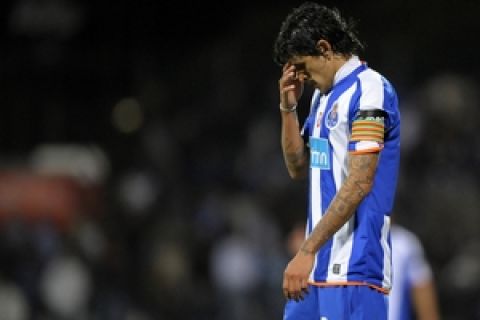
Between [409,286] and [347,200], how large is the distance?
2.00m

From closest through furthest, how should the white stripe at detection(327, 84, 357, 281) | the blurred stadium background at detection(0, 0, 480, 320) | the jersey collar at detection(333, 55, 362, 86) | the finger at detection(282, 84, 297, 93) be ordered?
the white stripe at detection(327, 84, 357, 281)
the jersey collar at detection(333, 55, 362, 86)
the finger at detection(282, 84, 297, 93)
the blurred stadium background at detection(0, 0, 480, 320)

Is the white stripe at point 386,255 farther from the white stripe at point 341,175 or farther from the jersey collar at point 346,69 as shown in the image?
the jersey collar at point 346,69

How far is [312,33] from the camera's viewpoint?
3.90 m

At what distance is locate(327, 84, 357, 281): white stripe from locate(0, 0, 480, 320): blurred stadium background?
4779 millimetres

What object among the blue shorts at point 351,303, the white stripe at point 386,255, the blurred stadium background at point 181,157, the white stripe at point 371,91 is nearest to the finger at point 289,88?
the white stripe at point 371,91

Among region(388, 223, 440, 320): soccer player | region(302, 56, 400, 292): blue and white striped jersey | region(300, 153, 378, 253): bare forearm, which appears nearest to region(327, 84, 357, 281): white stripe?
region(302, 56, 400, 292): blue and white striped jersey

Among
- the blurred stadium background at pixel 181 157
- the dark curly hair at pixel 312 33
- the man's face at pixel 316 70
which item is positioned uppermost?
the dark curly hair at pixel 312 33

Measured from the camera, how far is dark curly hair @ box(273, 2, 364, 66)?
12.8 ft

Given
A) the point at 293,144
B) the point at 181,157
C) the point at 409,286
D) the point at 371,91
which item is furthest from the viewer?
the point at 181,157

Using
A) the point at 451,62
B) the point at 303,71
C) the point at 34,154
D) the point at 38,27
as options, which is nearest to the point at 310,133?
the point at 303,71

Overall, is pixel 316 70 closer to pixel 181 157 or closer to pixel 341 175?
pixel 341 175

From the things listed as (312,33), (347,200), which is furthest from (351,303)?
(312,33)

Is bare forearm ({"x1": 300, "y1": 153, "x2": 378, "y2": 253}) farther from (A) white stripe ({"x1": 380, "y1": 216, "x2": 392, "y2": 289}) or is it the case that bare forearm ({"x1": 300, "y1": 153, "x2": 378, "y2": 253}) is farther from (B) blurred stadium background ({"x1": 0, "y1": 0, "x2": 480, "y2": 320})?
(B) blurred stadium background ({"x1": 0, "y1": 0, "x2": 480, "y2": 320})

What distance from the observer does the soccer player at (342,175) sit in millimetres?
3750
